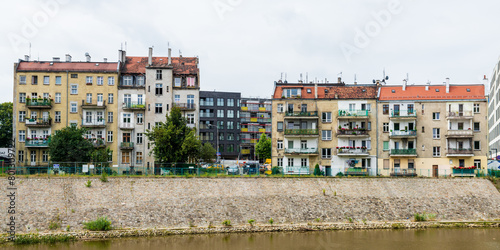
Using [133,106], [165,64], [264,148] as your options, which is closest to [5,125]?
[133,106]

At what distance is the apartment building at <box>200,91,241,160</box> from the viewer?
10800cm

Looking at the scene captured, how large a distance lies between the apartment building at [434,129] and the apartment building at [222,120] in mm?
50247

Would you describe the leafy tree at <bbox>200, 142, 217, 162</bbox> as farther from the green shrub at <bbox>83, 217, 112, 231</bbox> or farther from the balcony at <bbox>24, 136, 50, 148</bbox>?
the green shrub at <bbox>83, 217, 112, 231</bbox>

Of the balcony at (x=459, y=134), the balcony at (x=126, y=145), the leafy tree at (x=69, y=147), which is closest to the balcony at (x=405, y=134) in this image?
the balcony at (x=459, y=134)

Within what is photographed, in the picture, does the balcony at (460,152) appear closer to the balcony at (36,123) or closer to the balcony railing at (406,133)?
the balcony railing at (406,133)

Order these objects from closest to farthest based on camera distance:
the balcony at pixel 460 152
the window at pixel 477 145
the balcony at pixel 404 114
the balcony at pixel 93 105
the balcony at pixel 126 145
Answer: the balcony at pixel 460 152 → the window at pixel 477 145 → the balcony at pixel 404 114 → the balcony at pixel 126 145 → the balcony at pixel 93 105

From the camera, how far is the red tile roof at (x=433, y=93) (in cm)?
6353

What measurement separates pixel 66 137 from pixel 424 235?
134ft

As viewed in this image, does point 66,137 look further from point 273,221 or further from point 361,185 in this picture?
point 361,185

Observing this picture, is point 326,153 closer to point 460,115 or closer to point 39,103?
point 460,115

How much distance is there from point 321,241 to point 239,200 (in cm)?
1094

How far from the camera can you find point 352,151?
210 feet

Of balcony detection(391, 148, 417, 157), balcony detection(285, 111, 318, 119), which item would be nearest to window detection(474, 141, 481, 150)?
balcony detection(391, 148, 417, 157)

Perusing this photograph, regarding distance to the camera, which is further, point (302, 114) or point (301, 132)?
point (302, 114)
